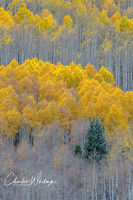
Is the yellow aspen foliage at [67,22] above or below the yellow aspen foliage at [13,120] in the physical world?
above

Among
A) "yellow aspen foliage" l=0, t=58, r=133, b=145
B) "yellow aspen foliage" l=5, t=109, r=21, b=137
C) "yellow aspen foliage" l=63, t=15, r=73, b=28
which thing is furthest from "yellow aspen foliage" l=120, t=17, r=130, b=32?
"yellow aspen foliage" l=5, t=109, r=21, b=137

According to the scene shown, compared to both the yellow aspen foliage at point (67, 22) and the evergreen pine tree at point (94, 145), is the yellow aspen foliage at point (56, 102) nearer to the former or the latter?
the evergreen pine tree at point (94, 145)

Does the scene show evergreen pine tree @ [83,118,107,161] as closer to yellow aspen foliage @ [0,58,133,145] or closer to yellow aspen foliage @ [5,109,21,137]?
yellow aspen foliage @ [0,58,133,145]

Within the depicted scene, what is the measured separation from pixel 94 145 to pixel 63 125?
7.72m

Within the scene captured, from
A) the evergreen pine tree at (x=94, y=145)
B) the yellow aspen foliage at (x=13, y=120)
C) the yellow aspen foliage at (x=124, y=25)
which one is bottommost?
the evergreen pine tree at (x=94, y=145)

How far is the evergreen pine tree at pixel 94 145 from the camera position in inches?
1269

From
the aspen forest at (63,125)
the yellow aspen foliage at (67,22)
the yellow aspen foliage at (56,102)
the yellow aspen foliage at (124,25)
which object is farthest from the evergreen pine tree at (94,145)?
the yellow aspen foliage at (124,25)

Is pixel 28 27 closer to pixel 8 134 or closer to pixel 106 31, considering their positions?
pixel 106 31

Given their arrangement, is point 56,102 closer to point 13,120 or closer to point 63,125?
point 63,125

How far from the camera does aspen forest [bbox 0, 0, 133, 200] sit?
3041cm

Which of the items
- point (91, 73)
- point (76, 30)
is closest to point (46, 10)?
point (76, 30)

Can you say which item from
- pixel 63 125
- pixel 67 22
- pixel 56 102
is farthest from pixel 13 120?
pixel 67 22

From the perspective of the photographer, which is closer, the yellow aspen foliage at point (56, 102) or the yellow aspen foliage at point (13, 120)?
the yellow aspen foliage at point (13, 120)

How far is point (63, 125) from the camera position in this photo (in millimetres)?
39750
